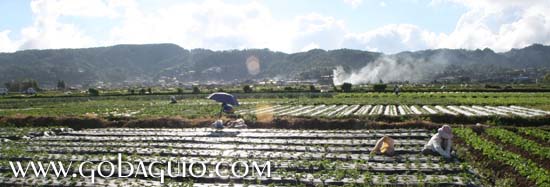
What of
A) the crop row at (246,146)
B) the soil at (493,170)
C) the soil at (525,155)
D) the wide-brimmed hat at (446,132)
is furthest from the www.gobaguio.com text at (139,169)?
the soil at (525,155)

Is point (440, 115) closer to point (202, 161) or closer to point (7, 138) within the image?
point (202, 161)

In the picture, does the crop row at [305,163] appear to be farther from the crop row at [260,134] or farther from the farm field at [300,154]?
the crop row at [260,134]

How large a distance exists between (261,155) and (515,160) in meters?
8.10

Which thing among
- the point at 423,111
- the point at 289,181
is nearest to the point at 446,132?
the point at 289,181

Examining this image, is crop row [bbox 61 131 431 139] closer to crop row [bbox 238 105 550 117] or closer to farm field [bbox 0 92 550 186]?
farm field [bbox 0 92 550 186]

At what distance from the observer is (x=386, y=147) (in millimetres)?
14836

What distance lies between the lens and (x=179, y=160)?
14.5m

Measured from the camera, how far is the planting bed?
11789mm

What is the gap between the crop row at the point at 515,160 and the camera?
11188mm

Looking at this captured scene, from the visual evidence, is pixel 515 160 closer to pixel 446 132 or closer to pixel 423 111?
pixel 446 132

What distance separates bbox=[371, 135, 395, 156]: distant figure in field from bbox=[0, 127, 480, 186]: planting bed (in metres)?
0.37

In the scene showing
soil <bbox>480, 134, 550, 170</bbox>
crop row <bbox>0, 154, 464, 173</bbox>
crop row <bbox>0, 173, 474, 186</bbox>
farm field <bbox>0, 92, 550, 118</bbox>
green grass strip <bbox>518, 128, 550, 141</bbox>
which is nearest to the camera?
crop row <bbox>0, 173, 474, 186</bbox>

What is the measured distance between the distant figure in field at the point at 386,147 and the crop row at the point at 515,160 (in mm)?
3121

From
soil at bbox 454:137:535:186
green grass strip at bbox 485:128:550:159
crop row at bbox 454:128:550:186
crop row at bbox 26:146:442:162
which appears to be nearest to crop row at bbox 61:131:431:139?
crop row at bbox 454:128:550:186
